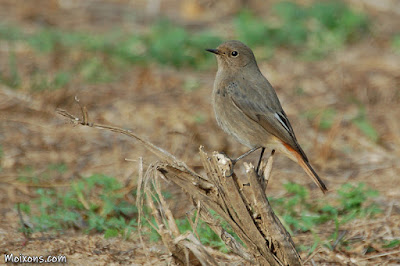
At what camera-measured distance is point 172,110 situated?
8039 millimetres

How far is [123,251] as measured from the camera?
4.93 m

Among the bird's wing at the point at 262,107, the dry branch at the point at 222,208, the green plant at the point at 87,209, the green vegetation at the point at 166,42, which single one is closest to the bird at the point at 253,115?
the bird's wing at the point at 262,107

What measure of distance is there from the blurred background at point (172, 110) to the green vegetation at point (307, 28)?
0.03 meters

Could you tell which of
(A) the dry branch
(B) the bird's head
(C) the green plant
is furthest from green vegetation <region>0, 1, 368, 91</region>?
(A) the dry branch

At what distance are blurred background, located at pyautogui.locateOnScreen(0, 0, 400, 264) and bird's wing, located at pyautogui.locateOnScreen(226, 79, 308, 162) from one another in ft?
1.88

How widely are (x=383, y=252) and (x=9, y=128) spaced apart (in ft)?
14.8

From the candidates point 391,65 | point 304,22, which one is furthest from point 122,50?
point 391,65

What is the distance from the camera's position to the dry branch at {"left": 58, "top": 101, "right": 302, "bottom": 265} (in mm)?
3986

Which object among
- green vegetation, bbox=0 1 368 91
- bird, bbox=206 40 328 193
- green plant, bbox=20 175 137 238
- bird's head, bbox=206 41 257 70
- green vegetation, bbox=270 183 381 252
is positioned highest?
green vegetation, bbox=0 1 368 91

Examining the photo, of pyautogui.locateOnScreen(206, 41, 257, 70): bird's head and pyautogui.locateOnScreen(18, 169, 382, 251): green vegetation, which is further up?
pyautogui.locateOnScreen(206, 41, 257, 70): bird's head

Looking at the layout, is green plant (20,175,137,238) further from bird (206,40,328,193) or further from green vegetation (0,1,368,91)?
green vegetation (0,1,368,91)

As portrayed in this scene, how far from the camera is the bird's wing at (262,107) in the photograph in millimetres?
5457

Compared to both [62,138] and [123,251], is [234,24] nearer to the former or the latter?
[62,138]

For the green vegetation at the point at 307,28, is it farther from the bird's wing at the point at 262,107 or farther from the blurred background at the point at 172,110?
the bird's wing at the point at 262,107
